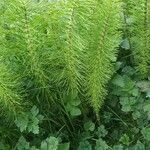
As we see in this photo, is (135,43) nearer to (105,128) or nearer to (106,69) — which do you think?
(106,69)

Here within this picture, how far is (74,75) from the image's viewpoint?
1.87m

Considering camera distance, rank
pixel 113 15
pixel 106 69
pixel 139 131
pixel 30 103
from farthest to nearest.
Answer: pixel 139 131, pixel 30 103, pixel 106 69, pixel 113 15

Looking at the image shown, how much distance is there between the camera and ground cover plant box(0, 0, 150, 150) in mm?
1755

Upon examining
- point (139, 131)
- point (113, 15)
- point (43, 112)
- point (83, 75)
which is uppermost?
point (113, 15)

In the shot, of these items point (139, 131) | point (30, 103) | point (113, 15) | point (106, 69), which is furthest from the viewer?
point (139, 131)

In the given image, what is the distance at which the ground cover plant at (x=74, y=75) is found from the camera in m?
1.76

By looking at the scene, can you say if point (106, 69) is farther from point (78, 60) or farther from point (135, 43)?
point (135, 43)

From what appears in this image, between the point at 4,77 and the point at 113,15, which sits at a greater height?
the point at 113,15

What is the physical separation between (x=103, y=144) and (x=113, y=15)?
0.63 metres

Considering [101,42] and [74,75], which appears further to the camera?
[74,75]

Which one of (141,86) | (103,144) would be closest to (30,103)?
(103,144)

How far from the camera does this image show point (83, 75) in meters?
1.94

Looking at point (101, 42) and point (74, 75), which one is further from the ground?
point (101, 42)

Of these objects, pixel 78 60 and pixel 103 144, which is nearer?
pixel 78 60
